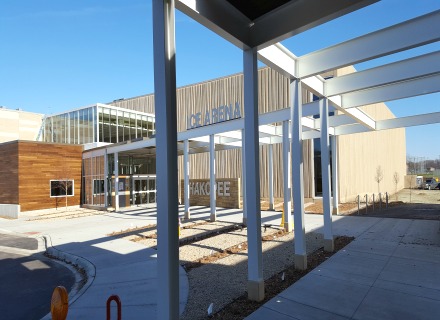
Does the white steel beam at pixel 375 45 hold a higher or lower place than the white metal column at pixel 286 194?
higher

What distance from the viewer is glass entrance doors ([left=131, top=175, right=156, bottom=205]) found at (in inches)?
1035

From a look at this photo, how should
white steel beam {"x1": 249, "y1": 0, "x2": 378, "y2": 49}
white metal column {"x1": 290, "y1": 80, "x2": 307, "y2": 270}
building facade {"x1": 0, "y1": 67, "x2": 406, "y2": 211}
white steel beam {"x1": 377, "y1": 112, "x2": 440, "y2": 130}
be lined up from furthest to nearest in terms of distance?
building facade {"x1": 0, "y1": 67, "x2": 406, "y2": 211}, white steel beam {"x1": 377, "y1": 112, "x2": 440, "y2": 130}, white metal column {"x1": 290, "y1": 80, "x2": 307, "y2": 270}, white steel beam {"x1": 249, "y1": 0, "x2": 378, "y2": 49}

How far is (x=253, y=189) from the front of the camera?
224 inches

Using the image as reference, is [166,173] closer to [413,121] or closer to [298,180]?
[298,180]

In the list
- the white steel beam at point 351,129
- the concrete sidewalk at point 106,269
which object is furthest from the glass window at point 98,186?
the white steel beam at point 351,129

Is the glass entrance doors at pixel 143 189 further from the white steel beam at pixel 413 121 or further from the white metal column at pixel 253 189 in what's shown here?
the white metal column at pixel 253 189

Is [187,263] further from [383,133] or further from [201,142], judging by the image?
[383,133]

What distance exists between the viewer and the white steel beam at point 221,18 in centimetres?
459

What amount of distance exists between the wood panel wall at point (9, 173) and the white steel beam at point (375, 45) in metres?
22.1

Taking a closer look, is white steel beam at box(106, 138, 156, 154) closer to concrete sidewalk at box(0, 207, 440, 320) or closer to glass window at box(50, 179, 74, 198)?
glass window at box(50, 179, 74, 198)

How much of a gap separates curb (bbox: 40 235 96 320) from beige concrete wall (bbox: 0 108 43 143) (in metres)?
41.3

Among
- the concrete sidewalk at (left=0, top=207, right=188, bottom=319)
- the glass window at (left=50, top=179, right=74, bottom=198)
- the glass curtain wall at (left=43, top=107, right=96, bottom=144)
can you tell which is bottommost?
the concrete sidewalk at (left=0, top=207, right=188, bottom=319)

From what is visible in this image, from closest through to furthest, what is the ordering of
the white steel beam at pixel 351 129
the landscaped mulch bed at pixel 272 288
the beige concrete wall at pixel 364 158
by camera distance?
the landscaped mulch bed at pixel 272 288
the white steel beam at pixel 351 129
the beige concrete wall at pixel 364 158

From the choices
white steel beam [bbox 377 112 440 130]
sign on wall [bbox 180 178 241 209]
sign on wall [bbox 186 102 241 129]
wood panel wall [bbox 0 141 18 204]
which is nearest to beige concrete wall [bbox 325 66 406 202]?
sign on wall [bbox 180 178 241 209]
